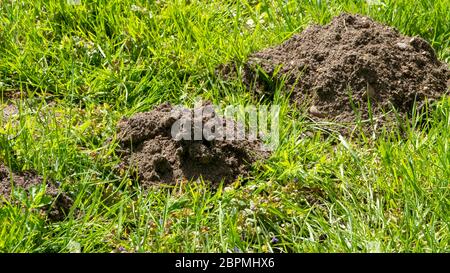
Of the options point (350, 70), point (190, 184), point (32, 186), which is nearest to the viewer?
point (32, 186)

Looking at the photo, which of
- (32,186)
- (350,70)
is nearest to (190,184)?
(32,186)

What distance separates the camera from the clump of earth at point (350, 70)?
4.39m

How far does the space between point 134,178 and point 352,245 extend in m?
1.09

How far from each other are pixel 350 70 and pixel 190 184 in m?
1.08

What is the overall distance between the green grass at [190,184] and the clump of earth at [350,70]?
12cm

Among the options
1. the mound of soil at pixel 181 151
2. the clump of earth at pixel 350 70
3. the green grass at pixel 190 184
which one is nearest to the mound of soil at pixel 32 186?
the green grass at pixel 190 184

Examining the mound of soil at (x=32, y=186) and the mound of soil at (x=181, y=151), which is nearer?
the mound of soil at (x=32, y=186)

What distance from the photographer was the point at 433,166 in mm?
3848

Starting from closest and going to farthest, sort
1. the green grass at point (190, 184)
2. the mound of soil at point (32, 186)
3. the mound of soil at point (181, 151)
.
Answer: the green grass at point (190, 184)
the mound of soil at point (32, 186)
the mound of soil at point (181, 151)

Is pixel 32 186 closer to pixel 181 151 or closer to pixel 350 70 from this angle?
pixel 181 151

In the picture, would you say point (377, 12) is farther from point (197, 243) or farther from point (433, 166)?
point (197, 243)

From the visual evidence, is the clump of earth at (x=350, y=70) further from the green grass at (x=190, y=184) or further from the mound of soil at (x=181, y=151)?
the mound of soil at (x=181, y=151)

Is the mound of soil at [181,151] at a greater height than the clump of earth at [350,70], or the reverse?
the clump of earth at [350,70]

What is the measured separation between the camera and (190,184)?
394cm
